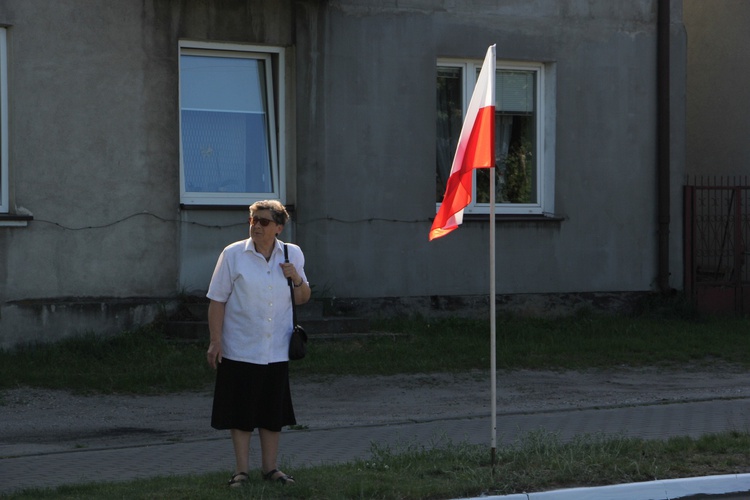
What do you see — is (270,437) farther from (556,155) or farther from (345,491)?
(556,155)

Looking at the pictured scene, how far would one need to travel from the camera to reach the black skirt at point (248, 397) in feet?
22.7

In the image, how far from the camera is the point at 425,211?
14602 millimetres

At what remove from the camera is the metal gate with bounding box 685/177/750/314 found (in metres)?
16.2

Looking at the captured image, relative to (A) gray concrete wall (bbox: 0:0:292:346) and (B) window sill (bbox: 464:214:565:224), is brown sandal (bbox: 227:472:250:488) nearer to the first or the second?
(A) gray concrete wall (bbox: 0:0:292:346)

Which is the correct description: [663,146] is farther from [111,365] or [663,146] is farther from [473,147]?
[473,147]

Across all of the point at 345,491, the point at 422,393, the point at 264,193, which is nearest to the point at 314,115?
the point at 264,193

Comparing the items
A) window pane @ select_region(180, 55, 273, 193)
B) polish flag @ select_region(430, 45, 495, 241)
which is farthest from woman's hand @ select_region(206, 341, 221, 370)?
window pane @ select_region(180, 55, 273, 193)

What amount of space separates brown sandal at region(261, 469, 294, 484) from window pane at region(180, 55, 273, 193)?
7092 millimetres

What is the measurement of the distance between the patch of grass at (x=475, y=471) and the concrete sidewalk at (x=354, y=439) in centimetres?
35

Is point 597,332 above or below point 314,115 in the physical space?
below

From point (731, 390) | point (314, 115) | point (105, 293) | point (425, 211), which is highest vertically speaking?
point (314, 115)

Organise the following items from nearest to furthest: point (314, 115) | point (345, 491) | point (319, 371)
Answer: point (345, 491) → point (319, 371) → point (314, 115)

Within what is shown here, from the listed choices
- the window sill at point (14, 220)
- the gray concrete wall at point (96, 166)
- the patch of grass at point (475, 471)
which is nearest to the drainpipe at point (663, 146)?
the gray concrete wall at point (96, 166)

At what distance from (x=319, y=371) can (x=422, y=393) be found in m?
1.25
